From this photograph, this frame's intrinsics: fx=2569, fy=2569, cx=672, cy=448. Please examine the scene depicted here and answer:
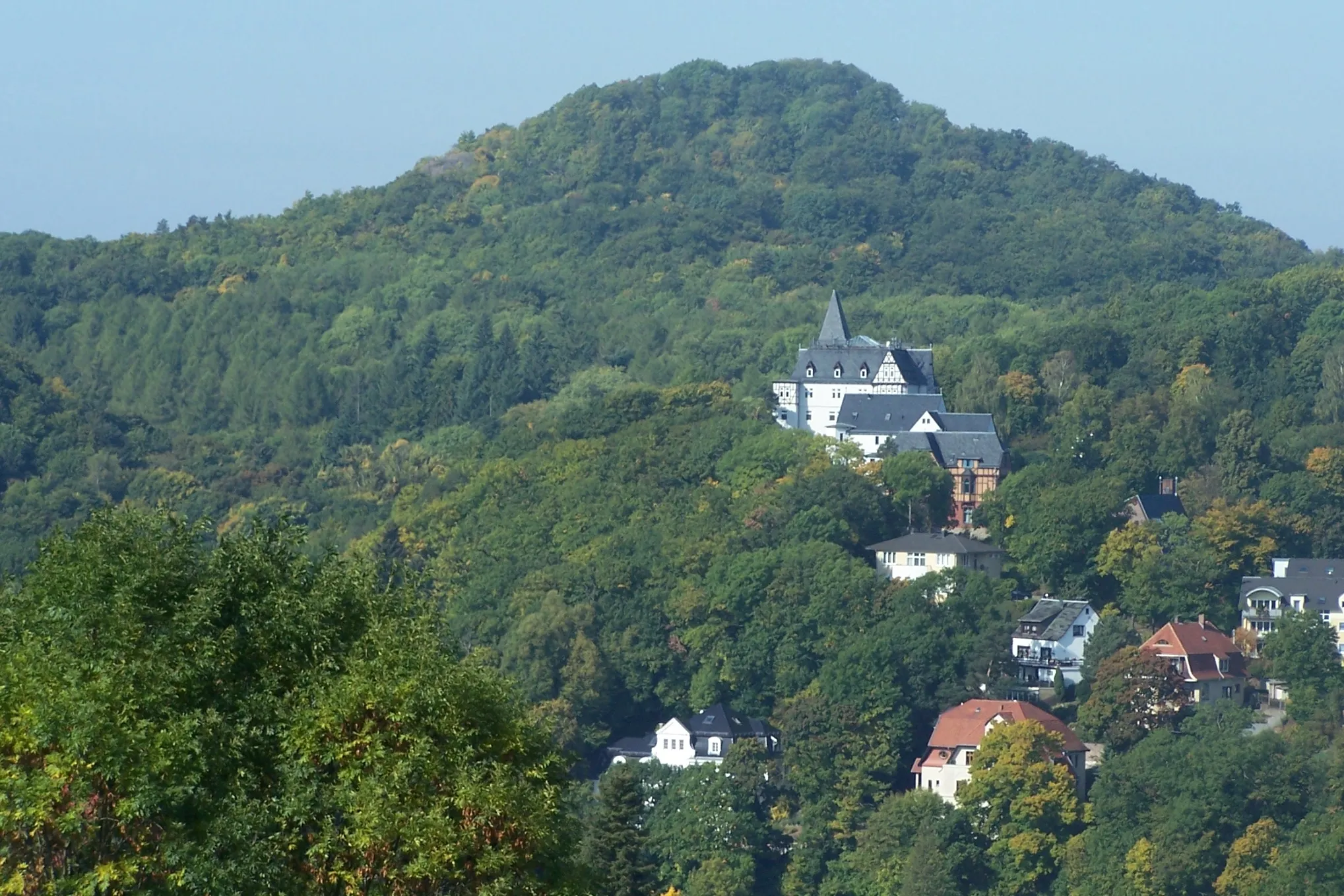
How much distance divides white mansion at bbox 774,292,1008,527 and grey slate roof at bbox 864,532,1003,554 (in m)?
1.46

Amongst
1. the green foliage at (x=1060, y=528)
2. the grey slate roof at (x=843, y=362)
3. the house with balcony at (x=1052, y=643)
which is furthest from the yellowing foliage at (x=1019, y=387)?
the house with balcony at (x=1052, y=643)

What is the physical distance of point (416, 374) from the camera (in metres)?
114

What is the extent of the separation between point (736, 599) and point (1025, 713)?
11148mm

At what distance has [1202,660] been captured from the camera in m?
64.0

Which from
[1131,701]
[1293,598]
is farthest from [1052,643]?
[1293,598]

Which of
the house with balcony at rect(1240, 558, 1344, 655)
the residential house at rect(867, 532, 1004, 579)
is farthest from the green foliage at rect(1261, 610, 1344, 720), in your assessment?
the residential house at rect(867, 532, 1004, 579)

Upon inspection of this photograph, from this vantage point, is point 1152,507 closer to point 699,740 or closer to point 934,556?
point 934,556

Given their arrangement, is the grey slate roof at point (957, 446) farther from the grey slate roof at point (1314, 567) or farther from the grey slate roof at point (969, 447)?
the grey slate roof at point (1314, 567)

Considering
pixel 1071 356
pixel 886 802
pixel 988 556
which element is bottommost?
pixel 886 802

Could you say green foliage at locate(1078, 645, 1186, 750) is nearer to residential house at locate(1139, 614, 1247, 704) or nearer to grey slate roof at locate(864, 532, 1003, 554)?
residential house at locate(1139, 614, 1247, 704)

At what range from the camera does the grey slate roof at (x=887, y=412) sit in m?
75.6

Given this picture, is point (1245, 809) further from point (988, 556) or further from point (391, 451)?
point (391, 451)

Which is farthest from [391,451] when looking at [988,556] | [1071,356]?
[988,556]

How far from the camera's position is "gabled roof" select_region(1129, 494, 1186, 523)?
71.4 meters
